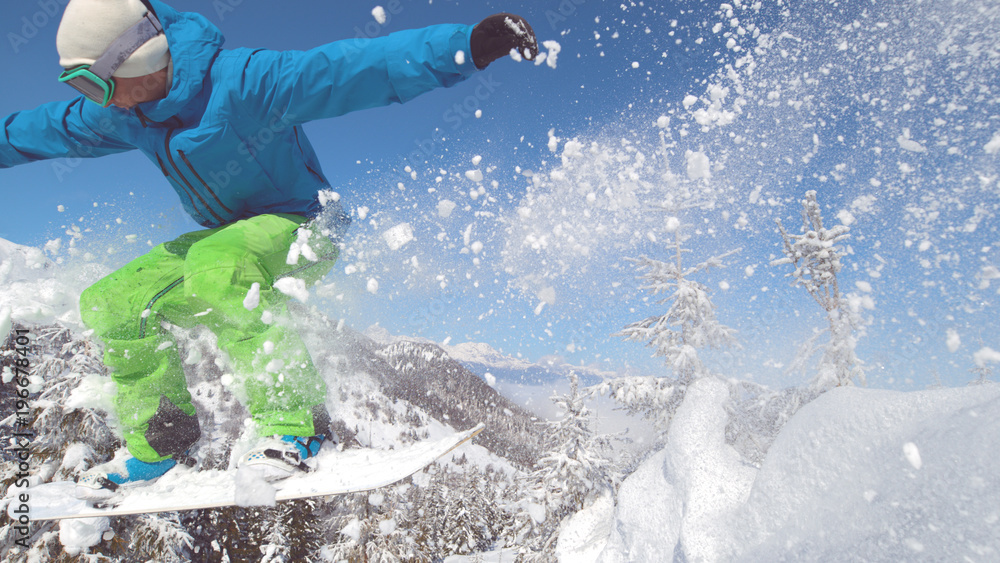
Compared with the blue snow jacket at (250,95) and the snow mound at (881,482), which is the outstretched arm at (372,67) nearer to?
the blue snow jacket at (250,95)

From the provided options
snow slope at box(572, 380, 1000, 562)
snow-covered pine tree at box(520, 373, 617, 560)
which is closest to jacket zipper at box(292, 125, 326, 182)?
snow slope at box(572, 380, 1000, 562)

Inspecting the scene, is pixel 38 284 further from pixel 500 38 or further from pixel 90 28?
pixel 500 38

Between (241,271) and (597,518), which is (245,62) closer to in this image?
(241,271)

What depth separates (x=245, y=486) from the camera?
7.07ft

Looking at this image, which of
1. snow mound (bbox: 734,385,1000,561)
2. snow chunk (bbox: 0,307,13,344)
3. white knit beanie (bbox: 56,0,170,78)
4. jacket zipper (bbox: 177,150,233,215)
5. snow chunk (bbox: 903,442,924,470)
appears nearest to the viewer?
snow mound (bbox: 734,385,1000,561)

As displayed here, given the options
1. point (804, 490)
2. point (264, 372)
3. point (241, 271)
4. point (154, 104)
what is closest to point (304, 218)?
point (241, 271)

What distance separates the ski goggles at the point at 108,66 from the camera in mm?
2025

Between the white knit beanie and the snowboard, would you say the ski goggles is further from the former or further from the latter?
the snowboard

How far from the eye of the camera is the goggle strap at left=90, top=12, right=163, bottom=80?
2035 mm

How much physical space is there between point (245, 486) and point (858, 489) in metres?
2.61

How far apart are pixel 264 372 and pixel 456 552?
105 feet

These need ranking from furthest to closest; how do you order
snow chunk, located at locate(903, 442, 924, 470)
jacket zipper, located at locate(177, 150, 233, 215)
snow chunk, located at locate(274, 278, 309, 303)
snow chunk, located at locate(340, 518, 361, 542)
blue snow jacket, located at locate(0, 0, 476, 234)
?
snow chunk, located at locate(340, 518, 361, 542)
snow chunk, located at locate(274, 278, 309, 303)
jacket zipper, located at locate(177, 150, 233, 215)
blue snow jacket, located at locate(0, 0, 476, 234)
snow chunk, located at locate(903, 442, 924, 470)

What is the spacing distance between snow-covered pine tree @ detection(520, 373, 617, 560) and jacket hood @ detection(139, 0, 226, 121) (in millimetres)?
8829

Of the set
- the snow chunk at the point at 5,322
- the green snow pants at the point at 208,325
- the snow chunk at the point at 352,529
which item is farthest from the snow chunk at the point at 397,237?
the snow chunk at the point at 352,529
